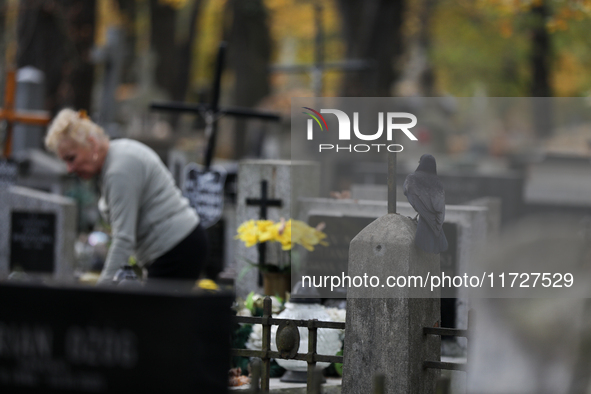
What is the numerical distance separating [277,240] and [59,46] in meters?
9.03

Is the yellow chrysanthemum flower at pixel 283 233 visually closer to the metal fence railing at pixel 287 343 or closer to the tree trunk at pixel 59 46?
the metal fence railing at pixel 287 343

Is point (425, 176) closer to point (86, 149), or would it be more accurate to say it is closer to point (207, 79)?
point (86, 149)

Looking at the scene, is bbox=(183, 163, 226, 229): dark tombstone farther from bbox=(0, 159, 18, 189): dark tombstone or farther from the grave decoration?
the grave decoration

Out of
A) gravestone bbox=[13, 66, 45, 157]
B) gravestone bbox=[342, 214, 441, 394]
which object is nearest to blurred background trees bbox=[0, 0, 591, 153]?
gravestone bbox=[13, 66, 45, 157]

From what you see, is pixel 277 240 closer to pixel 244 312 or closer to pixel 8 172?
pixel 244 312

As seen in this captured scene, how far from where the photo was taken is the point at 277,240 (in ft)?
19.7

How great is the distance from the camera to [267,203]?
667 cm

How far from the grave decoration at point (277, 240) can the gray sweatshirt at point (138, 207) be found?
747mm

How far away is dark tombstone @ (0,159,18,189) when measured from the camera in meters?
9.54

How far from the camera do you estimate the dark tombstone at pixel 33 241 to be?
897cm

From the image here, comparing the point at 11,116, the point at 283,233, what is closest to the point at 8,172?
the point at 11,116

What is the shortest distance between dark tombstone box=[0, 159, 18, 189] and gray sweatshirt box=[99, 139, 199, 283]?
4970 mm

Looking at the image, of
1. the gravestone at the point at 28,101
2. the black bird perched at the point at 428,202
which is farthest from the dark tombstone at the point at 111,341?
the gravestone at the point at 28,101

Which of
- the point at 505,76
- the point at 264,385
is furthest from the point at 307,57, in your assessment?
the point at 264,385
